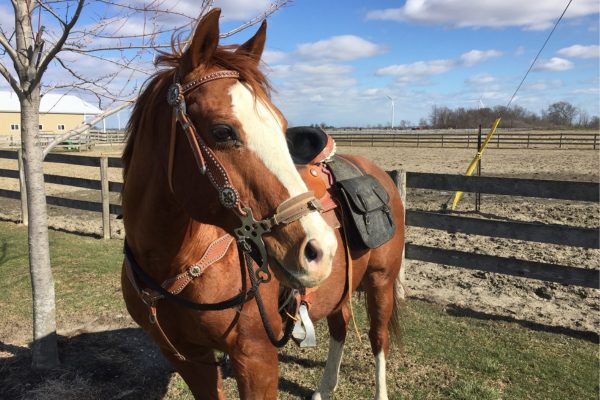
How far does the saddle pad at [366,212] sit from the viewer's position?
2844 mm

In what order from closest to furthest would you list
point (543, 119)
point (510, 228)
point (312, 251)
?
point (312, 251), point (510, 228), point (543, 119)

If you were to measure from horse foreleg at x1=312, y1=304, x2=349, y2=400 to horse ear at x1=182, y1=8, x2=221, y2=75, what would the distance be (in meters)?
2.35

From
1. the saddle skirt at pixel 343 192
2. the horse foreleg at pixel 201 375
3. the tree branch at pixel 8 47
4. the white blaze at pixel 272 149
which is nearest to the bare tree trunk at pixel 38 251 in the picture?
the tree branch at pixel 8 47

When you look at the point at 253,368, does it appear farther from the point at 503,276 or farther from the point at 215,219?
the point at 503,276

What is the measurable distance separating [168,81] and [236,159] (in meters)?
0.53

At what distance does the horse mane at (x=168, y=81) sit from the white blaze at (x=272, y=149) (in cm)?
9

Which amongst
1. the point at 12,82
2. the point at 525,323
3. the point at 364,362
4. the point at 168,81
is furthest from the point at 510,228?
the point at 12,82

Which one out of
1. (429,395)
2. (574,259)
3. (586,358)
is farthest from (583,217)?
(429,395)

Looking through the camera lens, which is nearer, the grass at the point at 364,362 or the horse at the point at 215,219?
the horse at the point at 215,219

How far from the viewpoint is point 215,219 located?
5.20 feet

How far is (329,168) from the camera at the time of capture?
3172mm

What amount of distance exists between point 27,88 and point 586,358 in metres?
5.06

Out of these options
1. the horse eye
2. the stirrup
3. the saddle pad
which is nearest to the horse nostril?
the horse eye

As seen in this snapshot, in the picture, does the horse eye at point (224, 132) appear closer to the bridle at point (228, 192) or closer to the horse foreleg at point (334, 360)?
the bridle at point (228, 192)
